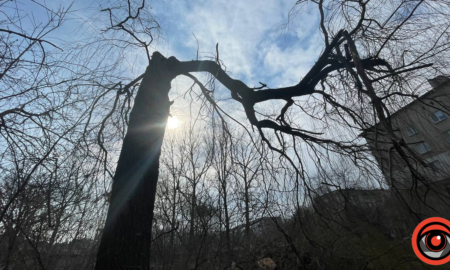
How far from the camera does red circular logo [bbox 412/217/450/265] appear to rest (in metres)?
1.65

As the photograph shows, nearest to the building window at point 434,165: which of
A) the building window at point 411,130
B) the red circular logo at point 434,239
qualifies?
the red circular logo at point 434,239

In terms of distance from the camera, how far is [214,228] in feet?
11.1

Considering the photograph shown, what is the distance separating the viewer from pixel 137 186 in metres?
1.77

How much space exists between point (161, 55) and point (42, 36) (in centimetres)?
136

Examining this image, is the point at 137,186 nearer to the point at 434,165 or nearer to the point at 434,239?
the point at 434,165

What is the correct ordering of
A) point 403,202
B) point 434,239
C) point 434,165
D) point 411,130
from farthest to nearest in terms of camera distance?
point 411,130 < point 434,239 < point 434,165 < point 403,202

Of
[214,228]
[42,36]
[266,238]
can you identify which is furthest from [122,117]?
[266,238]

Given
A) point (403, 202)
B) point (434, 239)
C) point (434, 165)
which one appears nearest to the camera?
point (403, 202)

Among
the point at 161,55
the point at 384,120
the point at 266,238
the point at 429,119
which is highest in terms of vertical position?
the point at 161,55

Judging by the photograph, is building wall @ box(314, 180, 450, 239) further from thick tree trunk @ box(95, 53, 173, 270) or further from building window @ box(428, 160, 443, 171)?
thick tree trunk @ box(95, 53, 173, 270)

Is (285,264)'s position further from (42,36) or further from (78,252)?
(42,36)

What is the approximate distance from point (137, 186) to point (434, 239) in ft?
8.72

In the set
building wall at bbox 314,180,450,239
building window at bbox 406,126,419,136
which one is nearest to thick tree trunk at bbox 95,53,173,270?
building wall at bbox 314,180,450,239

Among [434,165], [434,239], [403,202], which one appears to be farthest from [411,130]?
[403,202]
